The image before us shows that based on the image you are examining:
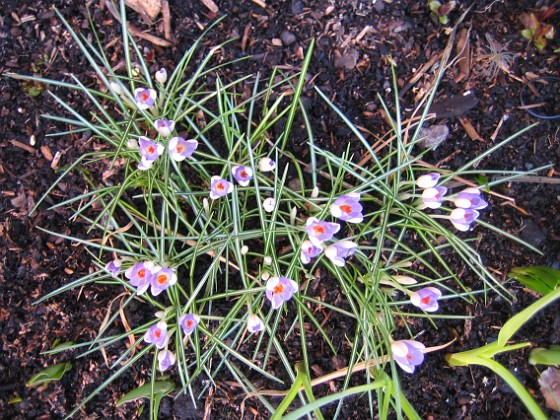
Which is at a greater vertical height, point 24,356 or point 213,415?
point 24,356

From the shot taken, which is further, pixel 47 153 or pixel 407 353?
pixel 47 153

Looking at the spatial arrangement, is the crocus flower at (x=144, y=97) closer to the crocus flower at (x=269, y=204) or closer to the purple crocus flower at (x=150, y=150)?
the purple crocus flower at (x=150, y=150)

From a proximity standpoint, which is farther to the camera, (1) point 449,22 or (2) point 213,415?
(1) point 449,22

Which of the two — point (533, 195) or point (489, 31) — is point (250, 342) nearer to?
point (533, 195)

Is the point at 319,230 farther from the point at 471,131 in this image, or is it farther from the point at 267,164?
the point at 471,131

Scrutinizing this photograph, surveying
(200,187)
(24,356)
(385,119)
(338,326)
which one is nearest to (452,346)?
(338,326)

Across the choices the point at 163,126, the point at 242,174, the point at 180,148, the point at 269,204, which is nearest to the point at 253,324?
the point at 269,204
